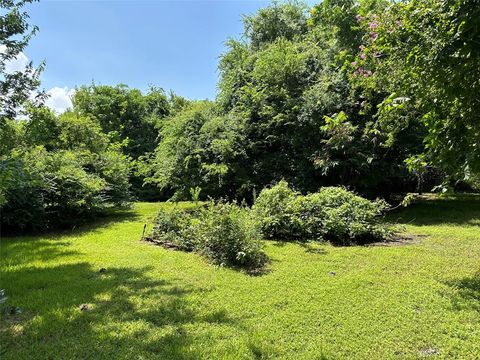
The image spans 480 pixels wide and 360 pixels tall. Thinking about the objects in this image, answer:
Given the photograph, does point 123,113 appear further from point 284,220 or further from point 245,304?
point 245,304

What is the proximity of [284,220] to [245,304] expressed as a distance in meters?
3.69

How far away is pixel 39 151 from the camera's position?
9.93 metres

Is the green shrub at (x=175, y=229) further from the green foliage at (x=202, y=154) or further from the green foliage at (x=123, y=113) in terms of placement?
the green foliage at (x=123, y=113)

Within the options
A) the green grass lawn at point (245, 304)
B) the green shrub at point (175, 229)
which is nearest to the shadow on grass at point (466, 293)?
the green grass lawn at point (245, 304)

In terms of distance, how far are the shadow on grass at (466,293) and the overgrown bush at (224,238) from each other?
264 centimetres

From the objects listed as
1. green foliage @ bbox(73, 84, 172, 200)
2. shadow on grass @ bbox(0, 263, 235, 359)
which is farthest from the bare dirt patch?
green foliage @ bbox(73, 84, 172, 200)

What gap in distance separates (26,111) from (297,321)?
615 centimetres

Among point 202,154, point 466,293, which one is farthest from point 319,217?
point 202,154

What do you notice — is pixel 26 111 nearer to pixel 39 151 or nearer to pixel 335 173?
pixel 39 151

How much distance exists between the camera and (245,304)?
14.2 ft

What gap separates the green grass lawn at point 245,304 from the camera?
338 centimetres

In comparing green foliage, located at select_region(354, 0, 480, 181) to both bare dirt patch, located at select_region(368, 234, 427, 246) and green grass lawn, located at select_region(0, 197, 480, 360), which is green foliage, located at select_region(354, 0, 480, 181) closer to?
green grass lawn, located at select_region(0, 197, 480, 360)

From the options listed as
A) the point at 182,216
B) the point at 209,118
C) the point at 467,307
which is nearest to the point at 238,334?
the point at 467,307

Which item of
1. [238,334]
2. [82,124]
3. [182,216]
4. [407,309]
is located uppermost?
[82,124]
